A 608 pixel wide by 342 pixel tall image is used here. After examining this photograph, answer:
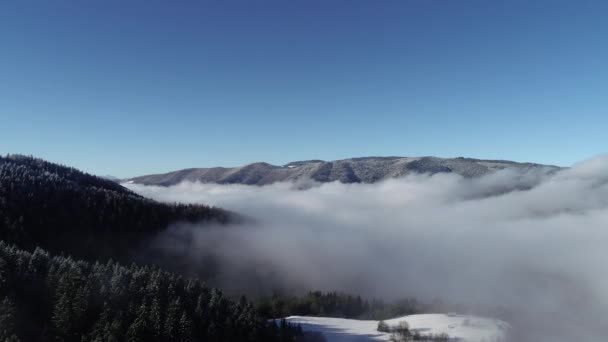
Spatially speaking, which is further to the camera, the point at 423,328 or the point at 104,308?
the point at 423,328

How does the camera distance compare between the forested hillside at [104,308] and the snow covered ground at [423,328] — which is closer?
the forested hillside at [104,308]

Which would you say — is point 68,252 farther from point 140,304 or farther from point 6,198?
point 140,304

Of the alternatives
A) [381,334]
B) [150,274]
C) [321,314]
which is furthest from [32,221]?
[381,334]

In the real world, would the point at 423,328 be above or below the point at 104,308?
below

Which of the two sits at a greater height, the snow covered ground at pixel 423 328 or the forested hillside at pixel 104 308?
the forested hillside at pixel 104 308
